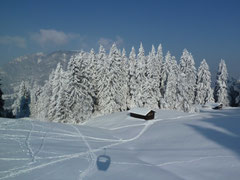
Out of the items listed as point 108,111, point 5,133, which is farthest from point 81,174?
point 108,111

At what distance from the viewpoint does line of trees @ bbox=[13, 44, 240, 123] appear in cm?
3753

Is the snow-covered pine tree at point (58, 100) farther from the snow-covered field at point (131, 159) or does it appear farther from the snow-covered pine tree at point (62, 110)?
the snow-covered field at point (131, 159)

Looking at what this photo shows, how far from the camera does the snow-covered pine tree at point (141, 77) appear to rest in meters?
48.0

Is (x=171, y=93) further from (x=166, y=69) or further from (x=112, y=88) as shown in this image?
(x=112, y=88)

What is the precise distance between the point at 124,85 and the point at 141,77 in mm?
5597

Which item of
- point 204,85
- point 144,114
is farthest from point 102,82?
point 204,85

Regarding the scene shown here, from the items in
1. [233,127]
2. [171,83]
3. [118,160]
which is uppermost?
[171,83]

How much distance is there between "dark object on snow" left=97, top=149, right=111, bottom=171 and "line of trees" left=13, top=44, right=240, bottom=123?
25.1m

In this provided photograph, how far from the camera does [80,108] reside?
3744 cm

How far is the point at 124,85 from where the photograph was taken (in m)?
48.8

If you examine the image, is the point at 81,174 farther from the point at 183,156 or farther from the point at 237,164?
the point at 237,164

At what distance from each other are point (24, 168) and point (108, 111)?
106 feet

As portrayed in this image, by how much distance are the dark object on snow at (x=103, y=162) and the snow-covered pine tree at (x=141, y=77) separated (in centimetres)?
3529

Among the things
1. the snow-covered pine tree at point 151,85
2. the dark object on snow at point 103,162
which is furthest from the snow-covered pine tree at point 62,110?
the dark object on snow at point 103,162
